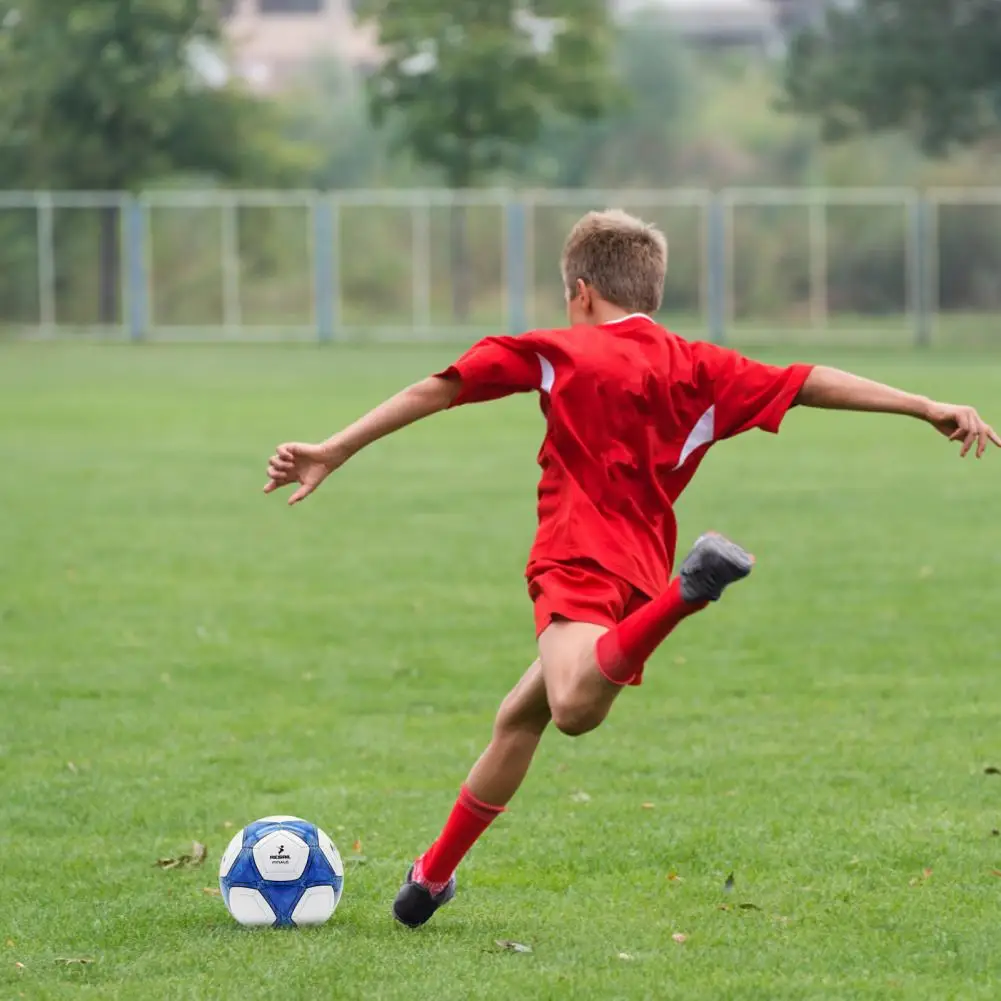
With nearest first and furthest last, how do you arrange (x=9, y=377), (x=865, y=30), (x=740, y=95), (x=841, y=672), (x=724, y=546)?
(x=724, y=546) < (x=841, y=672) < (x=9, y=377) < (x=865, y=30) < (x=740, y=95)

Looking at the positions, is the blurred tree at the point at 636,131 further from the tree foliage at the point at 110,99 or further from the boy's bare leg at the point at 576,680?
the boy's bare leg at the point at 576,680

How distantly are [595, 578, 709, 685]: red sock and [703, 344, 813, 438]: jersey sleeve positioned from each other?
2.03 ft

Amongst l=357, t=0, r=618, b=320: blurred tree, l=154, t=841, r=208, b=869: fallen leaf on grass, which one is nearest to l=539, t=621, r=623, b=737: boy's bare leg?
l=154, t=841, r=208, b=869: fallen leaf on grass

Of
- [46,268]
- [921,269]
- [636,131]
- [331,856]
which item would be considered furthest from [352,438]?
[636,131]

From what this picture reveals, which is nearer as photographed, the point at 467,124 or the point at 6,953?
the point at 6,953

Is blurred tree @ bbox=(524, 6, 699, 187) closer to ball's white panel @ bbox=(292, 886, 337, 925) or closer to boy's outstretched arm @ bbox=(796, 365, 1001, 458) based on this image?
boy's outstretched arm @ bbox=(796, 365, 1001, 458)

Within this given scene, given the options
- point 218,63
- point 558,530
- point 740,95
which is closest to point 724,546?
point 558,530

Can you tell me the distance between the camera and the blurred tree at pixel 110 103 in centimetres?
4091

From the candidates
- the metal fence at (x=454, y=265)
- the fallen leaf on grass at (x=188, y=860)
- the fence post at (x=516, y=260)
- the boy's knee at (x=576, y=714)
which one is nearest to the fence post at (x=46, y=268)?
the metal fence at (x=454, y=265)

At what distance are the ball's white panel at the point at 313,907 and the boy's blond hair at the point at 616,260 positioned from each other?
154 centimetres

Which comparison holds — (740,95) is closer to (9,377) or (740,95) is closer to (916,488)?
(9,377)

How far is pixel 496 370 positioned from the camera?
4.71 metres

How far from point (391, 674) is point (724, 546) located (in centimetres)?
436

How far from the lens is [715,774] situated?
21.9ft
